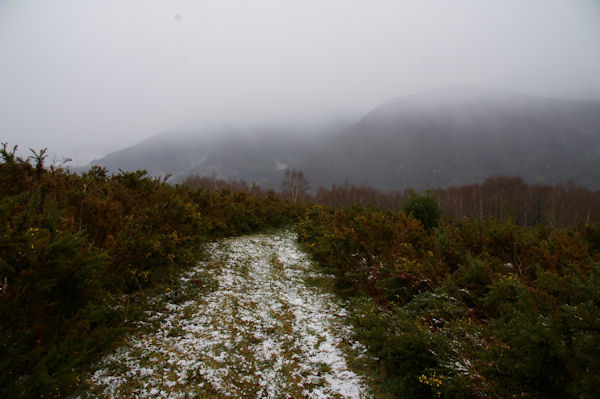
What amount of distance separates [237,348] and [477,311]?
463 centimetres

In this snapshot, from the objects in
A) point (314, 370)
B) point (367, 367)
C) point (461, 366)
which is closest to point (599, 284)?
point (461, 366)

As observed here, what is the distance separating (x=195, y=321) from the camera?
5734 mm

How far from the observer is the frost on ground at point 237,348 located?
4.02 meters

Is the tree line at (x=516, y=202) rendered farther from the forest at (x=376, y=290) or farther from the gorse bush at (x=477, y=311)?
the forest at (x=376, y=290)

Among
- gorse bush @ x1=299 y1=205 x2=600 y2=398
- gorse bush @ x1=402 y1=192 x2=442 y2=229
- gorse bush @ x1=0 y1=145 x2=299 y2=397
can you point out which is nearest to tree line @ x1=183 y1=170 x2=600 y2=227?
gorse bush @ x1=402 y1=192 x2=442 y2=229

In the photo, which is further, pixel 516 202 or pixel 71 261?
pixel 516 202

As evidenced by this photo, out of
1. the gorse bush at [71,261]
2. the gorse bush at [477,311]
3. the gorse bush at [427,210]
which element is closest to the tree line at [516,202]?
the gorse bush at [427,210]

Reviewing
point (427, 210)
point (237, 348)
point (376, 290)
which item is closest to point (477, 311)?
point (376, 290)

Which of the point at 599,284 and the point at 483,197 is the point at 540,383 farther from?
the point at 483,197

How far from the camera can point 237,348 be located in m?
5.04

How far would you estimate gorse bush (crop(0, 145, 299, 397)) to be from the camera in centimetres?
263

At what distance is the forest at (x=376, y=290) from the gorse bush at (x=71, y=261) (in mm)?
21

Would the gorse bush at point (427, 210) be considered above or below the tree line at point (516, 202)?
above

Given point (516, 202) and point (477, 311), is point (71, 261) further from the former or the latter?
point (516, 202)
